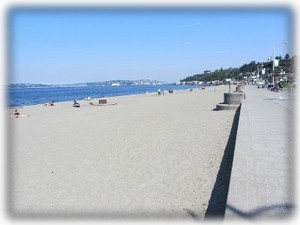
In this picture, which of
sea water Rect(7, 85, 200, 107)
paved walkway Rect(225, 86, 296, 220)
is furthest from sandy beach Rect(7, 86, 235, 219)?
sea water Rect(7, 85, 200, 107)

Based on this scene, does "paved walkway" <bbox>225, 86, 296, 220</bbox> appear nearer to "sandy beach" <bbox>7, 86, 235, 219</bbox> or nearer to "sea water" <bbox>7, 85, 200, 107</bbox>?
"sandy beach" <bbox>7, 86, 235, 219</bbox>

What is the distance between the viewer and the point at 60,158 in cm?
854

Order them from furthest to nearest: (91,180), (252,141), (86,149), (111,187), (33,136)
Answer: (33,136) < (86,149) < (252,141) < (91,180) < (111,187)

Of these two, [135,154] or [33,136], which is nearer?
[135,154]

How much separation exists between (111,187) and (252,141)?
3.14 metres

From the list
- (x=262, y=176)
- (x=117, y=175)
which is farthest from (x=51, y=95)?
(x=262, y=176)

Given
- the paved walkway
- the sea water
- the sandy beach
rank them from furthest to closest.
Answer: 1. the sea water
2. the sandy beach
3. the paved walkway

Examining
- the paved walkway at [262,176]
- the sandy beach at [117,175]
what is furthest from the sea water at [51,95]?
the paved walkway at [262,176]

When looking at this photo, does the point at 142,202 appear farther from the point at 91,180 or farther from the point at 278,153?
the point at 278,153

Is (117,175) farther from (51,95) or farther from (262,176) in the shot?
(51,95)

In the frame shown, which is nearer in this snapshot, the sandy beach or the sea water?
the sandy beach

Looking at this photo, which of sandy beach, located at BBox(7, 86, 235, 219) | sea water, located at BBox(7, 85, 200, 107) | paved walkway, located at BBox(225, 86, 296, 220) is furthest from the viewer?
sea water, located at BBox(7, 85, 200, 107)

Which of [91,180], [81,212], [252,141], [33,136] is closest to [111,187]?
[91,180]

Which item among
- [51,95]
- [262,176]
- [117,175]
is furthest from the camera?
[51,95]
